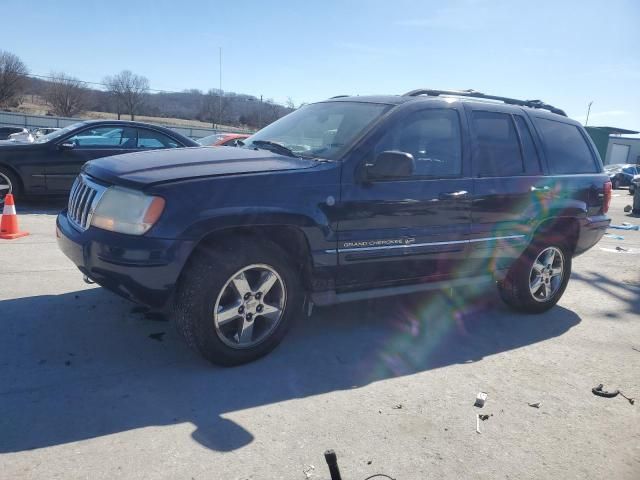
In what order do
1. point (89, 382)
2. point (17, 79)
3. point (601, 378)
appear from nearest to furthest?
point (89, 382) → point (601, 378) → point (17, 79)

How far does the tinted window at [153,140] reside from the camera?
9430 mm

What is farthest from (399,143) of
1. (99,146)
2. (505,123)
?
(99,146)

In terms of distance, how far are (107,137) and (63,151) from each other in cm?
78

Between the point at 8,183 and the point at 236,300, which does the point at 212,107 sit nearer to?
the point at 8,183

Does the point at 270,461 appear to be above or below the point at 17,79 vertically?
below

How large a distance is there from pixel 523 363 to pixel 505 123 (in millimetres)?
2141

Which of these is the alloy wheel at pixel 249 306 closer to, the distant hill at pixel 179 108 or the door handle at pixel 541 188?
the door handle at pixel 541 188

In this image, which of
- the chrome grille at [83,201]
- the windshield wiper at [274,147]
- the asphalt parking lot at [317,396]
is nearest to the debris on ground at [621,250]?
the asphalt parking lot at [317,396]

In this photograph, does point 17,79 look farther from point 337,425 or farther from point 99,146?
point 337,425

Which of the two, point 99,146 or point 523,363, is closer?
point 523,363

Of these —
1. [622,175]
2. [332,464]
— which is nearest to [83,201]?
[332,464]

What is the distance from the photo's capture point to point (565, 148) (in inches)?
212

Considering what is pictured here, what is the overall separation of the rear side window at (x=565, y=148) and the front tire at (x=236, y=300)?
2971 mm

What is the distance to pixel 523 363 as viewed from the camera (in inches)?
165
